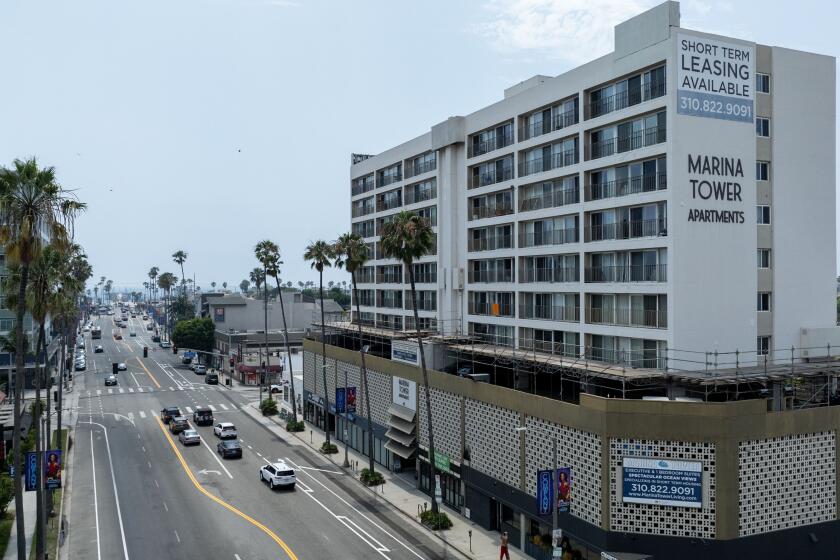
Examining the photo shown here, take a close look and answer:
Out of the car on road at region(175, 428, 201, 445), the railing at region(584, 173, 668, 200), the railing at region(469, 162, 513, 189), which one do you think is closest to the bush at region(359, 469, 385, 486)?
the car on road at region(175, 428, 201, 445)

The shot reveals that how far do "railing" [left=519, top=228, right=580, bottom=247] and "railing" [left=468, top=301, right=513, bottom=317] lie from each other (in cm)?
536

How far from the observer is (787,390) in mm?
40188

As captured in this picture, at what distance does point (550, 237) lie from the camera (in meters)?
49.7

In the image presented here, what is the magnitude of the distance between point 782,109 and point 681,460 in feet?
73.9

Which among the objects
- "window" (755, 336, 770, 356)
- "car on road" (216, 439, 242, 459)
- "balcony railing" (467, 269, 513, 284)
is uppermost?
"balcony railing" (467, 269, 513, 284)

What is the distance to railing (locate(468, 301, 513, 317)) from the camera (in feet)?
180

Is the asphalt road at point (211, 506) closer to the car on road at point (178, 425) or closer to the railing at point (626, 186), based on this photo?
the car on road at point (178, 425)

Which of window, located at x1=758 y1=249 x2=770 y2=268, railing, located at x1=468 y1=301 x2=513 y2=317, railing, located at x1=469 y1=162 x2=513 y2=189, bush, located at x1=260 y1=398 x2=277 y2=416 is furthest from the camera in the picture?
bush, located at x1=260 y1=398 x2=277 y2=416

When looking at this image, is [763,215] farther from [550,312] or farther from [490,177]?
[490,177]

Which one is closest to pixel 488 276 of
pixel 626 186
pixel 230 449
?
pixel 626 186

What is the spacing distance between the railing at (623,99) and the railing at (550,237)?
779cm

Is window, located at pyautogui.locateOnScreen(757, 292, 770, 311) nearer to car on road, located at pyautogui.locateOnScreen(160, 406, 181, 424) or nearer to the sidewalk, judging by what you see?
the sidewalk

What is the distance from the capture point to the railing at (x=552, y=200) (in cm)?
4712

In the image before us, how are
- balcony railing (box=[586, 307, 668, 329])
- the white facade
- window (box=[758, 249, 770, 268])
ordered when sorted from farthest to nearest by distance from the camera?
window (box=[758, 249, 770, 268])
balcony railing (box=[586, 307, 668, 329])
the white facade
